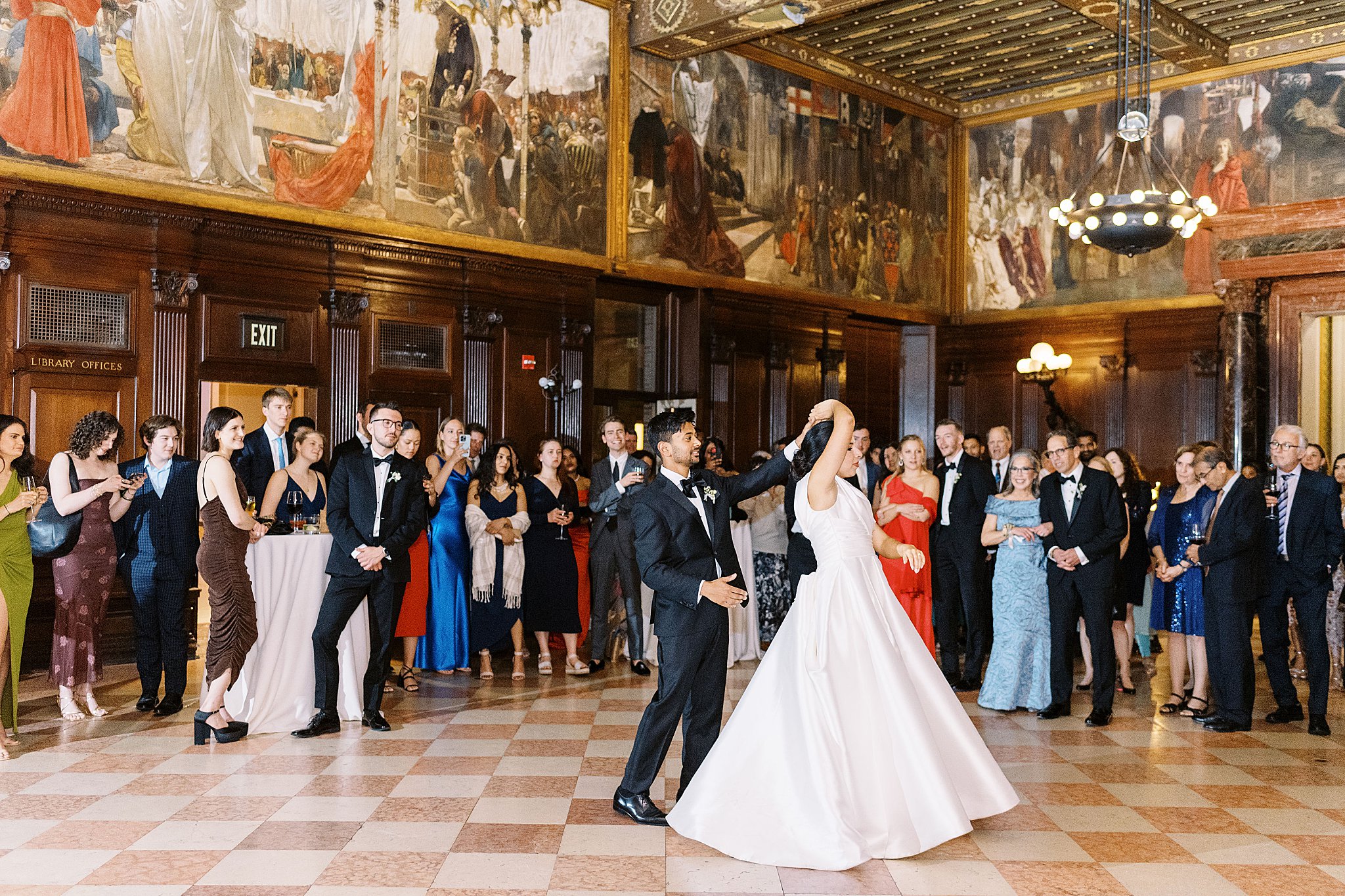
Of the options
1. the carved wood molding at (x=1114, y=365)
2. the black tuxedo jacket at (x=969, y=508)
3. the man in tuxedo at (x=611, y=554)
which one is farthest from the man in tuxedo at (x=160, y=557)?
the carved wood molding at (x=1114, y=365)

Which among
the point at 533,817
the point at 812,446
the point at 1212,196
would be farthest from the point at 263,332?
the point at 1212,196

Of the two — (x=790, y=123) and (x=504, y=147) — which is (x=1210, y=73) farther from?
(x=504, y=147)

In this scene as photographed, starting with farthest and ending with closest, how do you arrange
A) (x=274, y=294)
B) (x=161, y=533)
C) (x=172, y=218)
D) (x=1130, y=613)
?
(x=274, y=294), (x=172, y=218), (x=1130, y=613), (x=161, y=533)

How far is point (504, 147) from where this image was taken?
11.2 metres

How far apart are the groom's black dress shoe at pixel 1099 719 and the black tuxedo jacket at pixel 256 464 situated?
17.0 feet

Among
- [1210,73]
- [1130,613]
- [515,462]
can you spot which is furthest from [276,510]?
[1210,73]

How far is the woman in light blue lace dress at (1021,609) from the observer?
7168 mm

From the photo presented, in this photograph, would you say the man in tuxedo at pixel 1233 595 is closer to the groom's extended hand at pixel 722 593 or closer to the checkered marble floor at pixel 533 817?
the checkered marble floor at pixel 533 817

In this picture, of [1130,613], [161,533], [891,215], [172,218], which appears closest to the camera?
[161,533]

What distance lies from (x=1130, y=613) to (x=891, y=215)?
8165 millimetres

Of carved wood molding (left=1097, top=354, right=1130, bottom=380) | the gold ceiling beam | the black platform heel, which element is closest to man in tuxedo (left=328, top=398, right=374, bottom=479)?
the black platform heel

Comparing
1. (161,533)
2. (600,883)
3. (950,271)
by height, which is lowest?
(600,883)

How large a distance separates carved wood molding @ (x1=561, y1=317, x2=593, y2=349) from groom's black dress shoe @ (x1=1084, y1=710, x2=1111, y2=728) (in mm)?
6419

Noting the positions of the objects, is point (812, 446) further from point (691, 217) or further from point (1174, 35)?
point (1174, 35)
